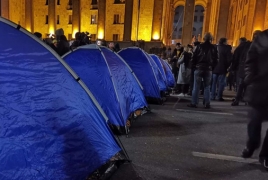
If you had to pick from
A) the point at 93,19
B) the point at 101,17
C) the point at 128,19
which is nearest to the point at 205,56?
the point at 128,19

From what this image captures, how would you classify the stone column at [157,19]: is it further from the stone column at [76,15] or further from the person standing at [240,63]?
the person standing at [240,63]

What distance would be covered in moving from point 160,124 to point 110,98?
161 centimetres

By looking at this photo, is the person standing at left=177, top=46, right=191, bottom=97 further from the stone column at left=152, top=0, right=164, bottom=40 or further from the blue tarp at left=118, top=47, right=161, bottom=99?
the stone column at left=152, top=0, right=164, bottom=40

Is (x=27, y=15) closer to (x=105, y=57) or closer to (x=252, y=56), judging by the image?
(x=105, y=57)

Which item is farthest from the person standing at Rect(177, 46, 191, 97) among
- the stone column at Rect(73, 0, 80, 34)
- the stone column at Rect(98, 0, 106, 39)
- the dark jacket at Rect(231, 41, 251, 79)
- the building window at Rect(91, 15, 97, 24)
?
the building window at Rect(91, 15, 97, 24)

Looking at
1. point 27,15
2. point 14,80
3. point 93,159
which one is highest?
point 27,15

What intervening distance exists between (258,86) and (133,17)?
3163 centimetres

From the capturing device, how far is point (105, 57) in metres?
5.04

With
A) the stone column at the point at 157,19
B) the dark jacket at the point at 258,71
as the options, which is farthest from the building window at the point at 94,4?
the dark jacket at the point at 258,71

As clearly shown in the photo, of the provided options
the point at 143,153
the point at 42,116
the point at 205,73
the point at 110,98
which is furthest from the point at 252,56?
the point at 205,73

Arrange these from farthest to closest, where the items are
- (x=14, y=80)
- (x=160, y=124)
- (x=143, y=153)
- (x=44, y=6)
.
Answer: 1. (x=44, y=6)
2. (x=160, y=124)
3. (x=143, y=153)
4. (x=14, y=80)

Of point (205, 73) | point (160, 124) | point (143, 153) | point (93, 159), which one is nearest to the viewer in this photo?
point (93, 159)

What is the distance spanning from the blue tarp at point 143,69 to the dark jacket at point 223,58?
262 centimetres

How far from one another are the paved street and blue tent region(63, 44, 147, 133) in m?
0.50
